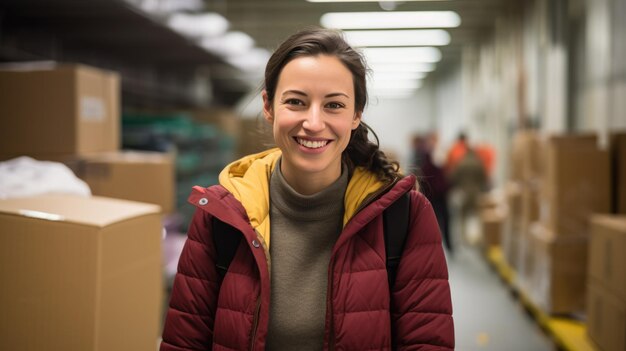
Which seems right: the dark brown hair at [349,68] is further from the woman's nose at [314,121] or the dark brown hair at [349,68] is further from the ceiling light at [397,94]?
the ceiling light at [397,94]

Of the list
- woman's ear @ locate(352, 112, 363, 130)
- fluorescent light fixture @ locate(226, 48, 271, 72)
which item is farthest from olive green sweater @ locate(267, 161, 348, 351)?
fluorescent light fixture @ locate(226, 48, 271, 72)

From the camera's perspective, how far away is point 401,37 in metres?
10.6

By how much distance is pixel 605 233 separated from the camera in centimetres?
353

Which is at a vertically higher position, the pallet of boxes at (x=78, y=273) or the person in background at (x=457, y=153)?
the person in background at (x=457, y=153)

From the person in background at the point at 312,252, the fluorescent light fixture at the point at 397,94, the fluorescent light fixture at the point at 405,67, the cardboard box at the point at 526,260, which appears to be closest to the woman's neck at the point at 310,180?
the person in background at the point at 312,252

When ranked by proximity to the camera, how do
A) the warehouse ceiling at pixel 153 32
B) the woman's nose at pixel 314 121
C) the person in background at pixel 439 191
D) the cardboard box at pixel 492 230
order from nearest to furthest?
the woman's nose at pixel 314 121 < the warehouse ceiling at pixel 153 32 < the cardboard box at pixel 492 230 < the person in background at pixel 439 191

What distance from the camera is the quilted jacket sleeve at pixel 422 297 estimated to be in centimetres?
141

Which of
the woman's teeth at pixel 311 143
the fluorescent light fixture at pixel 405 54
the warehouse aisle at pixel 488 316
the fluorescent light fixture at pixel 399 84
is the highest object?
the fluorescent light fixture at pixel 399 84

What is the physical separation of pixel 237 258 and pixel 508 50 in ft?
28.3

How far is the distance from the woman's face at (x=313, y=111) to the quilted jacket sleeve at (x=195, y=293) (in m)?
0.27

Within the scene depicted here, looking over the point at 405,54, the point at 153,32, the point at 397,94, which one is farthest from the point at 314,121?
the point at 397,94

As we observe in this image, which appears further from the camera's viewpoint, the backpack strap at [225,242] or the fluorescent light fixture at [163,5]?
the fluorescent light fixture at [163,5]

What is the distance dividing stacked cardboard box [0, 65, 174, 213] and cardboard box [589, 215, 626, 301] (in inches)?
101

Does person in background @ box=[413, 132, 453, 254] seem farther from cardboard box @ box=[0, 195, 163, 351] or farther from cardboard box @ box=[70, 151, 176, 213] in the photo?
cardboard box @ box=[0, 195, 163, 351]
